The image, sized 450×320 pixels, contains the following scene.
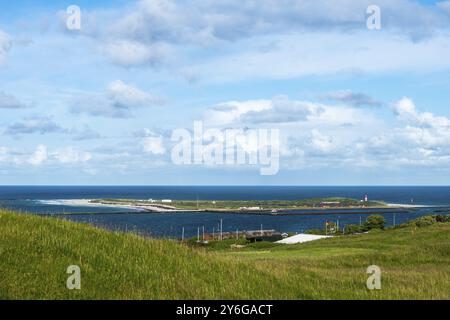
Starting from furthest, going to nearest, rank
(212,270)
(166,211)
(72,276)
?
(166,211) → (212,270) → (72,276)

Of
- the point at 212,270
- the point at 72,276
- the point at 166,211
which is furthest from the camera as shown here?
the point at 166,211

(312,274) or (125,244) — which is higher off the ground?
(125,244)

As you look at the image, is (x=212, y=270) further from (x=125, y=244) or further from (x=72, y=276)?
(x=72, y=276)
